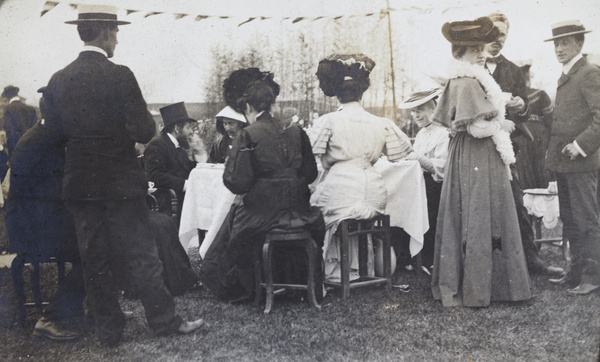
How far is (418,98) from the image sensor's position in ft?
16.3

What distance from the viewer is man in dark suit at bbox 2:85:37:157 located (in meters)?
3.61

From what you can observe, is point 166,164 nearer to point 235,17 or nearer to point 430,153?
point 235,17

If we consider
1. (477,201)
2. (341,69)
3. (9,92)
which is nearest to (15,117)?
(9,92)

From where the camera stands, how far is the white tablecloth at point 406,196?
4.84m

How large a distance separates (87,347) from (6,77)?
1.77 meters

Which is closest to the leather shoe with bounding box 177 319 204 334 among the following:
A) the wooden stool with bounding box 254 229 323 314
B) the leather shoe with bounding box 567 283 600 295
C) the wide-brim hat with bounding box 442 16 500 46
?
the wooden stool with bounding box 254 229 323 314

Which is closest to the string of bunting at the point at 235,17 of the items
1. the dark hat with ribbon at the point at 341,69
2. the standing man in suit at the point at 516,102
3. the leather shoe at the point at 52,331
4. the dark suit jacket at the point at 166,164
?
the dark hat with ribbon at the point at 341,69

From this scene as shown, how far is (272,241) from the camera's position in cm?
409

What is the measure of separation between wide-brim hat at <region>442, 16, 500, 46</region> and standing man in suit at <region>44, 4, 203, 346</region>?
2.15m

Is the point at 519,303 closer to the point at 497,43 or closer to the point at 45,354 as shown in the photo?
the point at 497,43

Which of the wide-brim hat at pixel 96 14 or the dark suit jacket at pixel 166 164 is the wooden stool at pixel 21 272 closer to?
the dark suit jacket at pixel 166 164

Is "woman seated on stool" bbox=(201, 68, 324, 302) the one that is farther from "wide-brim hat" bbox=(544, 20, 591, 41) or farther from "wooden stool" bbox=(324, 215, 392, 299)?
"wide-brim hat" bbox=(544, 20, 591, 41)

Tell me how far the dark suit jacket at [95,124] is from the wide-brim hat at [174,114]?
393 millimetres

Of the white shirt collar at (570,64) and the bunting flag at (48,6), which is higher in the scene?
the bunting flag at (48,6)
